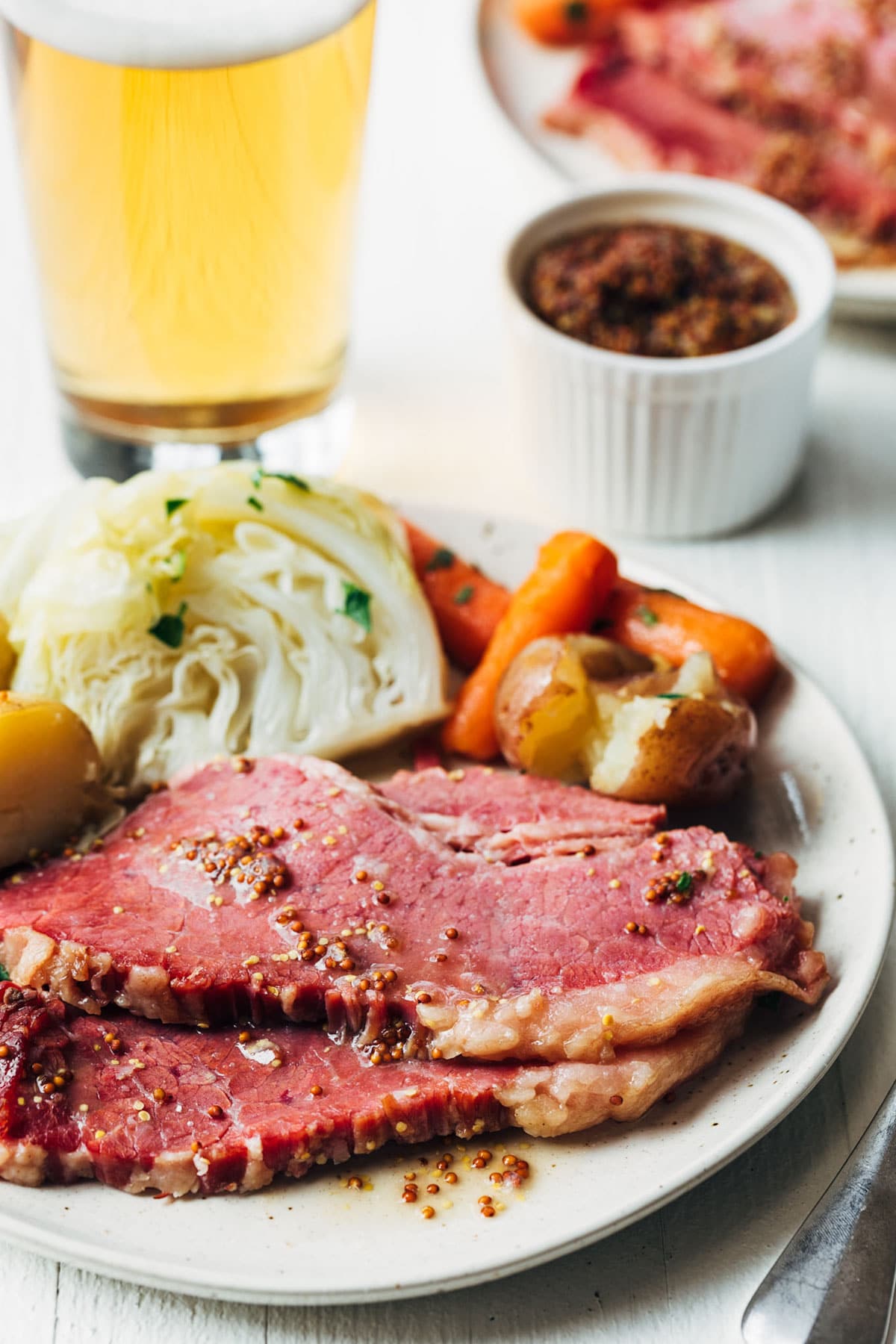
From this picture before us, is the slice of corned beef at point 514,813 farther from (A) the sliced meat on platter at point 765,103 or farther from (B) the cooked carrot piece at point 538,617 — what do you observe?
(A) the sliced meat on platter at point 765,103

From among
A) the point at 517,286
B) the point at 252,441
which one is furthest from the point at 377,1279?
the point at 517,286

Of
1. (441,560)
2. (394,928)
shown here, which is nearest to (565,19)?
(441,560)

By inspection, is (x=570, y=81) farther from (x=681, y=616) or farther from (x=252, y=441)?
(x=681, y=616)

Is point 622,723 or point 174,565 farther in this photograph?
point 174,565

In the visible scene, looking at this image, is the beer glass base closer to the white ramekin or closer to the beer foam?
the white ramekin

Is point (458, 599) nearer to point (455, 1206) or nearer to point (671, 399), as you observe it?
point (671, 399)

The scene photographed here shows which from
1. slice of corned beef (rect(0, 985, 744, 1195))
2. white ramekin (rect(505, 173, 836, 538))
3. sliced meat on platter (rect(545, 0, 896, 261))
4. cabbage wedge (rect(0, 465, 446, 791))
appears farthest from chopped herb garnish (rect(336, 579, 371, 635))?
sliced meat on platter (rect(545, 0, 896, 261))
